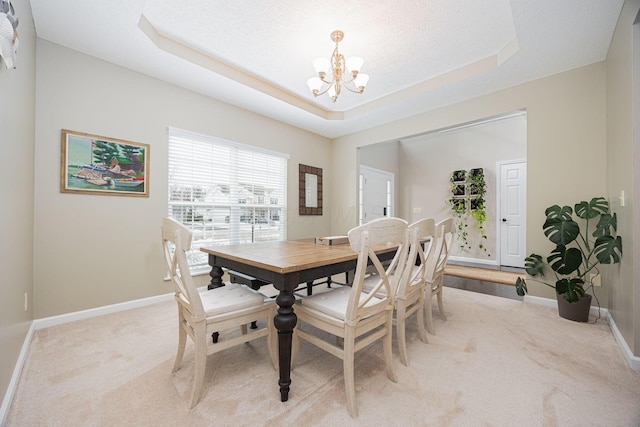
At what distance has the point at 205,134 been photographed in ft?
11.1

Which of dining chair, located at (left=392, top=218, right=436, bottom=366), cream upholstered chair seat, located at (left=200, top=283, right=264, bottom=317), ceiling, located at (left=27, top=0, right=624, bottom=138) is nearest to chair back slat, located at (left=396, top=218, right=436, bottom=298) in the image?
dining chair, located at (left=392, top=218, right=436, bottom=366)

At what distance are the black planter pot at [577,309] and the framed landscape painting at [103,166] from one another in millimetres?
4413

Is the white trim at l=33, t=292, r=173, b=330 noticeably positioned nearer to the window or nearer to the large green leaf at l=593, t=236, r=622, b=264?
the window

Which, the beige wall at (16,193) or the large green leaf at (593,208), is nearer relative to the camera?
the beige wall at (16,193)

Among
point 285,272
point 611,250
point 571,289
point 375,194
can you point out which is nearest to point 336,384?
point 285,272

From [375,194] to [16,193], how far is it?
17.6ft

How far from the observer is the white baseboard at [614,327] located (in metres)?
1.71

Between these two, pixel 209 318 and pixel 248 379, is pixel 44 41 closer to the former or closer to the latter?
pixel 209 318

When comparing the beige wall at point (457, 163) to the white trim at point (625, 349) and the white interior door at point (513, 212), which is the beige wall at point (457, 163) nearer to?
the white interior door at point (513, 212)

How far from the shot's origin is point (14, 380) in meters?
1.49

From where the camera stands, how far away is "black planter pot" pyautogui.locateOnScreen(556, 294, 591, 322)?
243cm

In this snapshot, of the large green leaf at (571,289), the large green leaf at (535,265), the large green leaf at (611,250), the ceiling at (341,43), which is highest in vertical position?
the ceiling at (341,43)

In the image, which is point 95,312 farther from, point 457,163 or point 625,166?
point 457,163

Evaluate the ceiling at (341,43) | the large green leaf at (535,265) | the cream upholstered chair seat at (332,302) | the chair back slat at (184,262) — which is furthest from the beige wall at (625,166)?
the chair back slat at (184,262)
